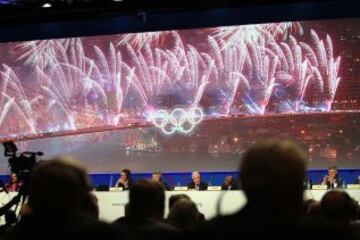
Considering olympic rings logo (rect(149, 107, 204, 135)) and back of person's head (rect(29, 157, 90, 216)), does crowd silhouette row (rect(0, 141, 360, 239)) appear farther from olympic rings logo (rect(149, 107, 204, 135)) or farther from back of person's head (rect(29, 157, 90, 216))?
olympic rings logo (rect(149, 107, 204, 135))

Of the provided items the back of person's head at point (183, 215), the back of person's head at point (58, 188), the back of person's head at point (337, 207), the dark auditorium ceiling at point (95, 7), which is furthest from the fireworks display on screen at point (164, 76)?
the back of person's head at point (58, 188)

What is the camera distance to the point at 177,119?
10.5m

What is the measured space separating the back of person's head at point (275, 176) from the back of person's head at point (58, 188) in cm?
47

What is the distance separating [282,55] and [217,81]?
1.20m

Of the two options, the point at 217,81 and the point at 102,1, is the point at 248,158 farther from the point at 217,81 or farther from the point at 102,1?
the point at 102,1

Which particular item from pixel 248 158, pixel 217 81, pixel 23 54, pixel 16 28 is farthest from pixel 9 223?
pixel 16 28

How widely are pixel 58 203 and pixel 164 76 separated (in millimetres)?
8959

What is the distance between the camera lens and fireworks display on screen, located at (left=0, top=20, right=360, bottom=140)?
10.0m

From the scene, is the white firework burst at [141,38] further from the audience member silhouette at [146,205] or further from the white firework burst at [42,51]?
the audience member silhouette at [146,205]

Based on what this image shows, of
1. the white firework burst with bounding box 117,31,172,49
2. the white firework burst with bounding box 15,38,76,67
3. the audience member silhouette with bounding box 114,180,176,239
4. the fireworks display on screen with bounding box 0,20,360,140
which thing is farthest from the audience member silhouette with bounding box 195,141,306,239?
the white firework burst with bounding box 15,38,76,67

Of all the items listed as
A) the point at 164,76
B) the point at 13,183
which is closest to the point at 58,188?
the point at 13,183

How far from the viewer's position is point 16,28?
11.8 m

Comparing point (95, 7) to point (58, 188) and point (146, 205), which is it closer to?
point (146, 205)

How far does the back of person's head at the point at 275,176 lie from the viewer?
1.41 m
